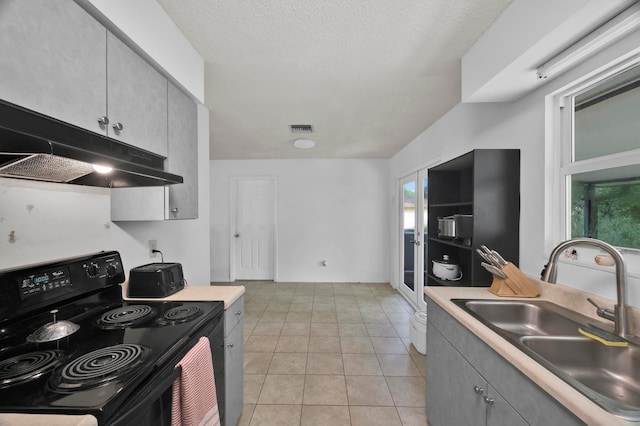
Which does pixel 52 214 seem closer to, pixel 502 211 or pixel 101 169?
pixel 101 169

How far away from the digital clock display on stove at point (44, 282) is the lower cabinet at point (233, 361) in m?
0.75

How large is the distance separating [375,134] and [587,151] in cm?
233

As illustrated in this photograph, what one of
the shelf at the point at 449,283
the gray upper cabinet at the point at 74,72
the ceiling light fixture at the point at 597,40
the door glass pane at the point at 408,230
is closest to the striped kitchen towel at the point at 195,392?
the gray upper cabinet at the point at 74,72

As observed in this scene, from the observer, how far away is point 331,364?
240 centimetres

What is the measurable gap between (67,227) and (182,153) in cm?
70

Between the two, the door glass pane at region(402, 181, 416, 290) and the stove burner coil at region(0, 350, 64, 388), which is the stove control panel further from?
the door glass pane at region(402, 181, 416, 290)

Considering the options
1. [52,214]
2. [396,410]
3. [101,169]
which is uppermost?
[101,169]

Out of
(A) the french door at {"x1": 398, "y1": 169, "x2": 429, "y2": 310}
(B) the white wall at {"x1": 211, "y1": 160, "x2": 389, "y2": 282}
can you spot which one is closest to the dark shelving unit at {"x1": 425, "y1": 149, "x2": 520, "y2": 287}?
(A) the french door at {"x1": 398, "y1": 169, "x2": 429, "y2": 310}

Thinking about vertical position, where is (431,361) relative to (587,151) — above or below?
below

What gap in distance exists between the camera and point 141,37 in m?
1.27

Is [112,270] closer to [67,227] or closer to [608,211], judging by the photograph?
[67,227]

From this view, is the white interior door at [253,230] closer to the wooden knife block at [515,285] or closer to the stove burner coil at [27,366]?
the wooden knife block at [515,285]

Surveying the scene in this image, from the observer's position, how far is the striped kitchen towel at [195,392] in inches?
39.2

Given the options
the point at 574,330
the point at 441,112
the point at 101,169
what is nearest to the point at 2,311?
the point at 101,169
